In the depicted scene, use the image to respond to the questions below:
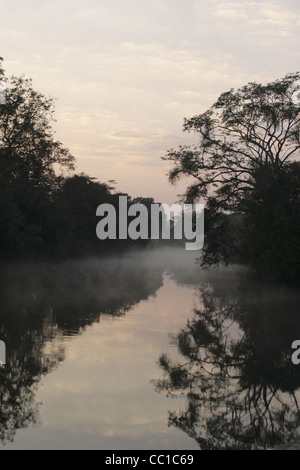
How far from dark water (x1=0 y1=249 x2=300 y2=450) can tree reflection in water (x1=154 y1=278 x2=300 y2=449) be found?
0.07 feet

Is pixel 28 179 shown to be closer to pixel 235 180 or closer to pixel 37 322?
pixel 235 180

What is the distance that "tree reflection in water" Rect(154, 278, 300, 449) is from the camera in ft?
26.2

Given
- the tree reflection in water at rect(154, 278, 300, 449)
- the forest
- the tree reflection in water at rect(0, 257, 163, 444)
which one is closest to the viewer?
the tree reflection in water at rect(154, 278, 300, 449)

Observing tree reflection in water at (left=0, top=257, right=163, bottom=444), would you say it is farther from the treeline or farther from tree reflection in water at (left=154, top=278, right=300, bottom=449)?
the treeline

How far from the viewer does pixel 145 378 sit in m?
11.0

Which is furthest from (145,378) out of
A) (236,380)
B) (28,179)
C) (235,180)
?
(28,179)

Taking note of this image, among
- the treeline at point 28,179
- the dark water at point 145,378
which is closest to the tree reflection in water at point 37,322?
the dark water at point 145,378

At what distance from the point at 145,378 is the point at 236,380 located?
1685 mm

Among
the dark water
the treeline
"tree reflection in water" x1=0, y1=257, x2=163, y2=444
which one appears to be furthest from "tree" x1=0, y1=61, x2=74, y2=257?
the dark water

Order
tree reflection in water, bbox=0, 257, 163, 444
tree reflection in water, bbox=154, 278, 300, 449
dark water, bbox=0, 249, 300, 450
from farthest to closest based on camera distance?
tree reflection in water, bbox=0, 257, 163, 444 → tree reflection in water, bbox=154, 278, 300, 449 → dark water, bbox=0, 249, 300, 450

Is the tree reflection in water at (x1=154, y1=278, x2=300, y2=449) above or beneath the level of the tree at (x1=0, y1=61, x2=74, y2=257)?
beneath

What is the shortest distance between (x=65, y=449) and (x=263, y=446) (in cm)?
242

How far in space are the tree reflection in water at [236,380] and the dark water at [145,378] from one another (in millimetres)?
22

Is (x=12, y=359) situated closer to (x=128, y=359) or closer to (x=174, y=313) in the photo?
(x=128, y=359)
